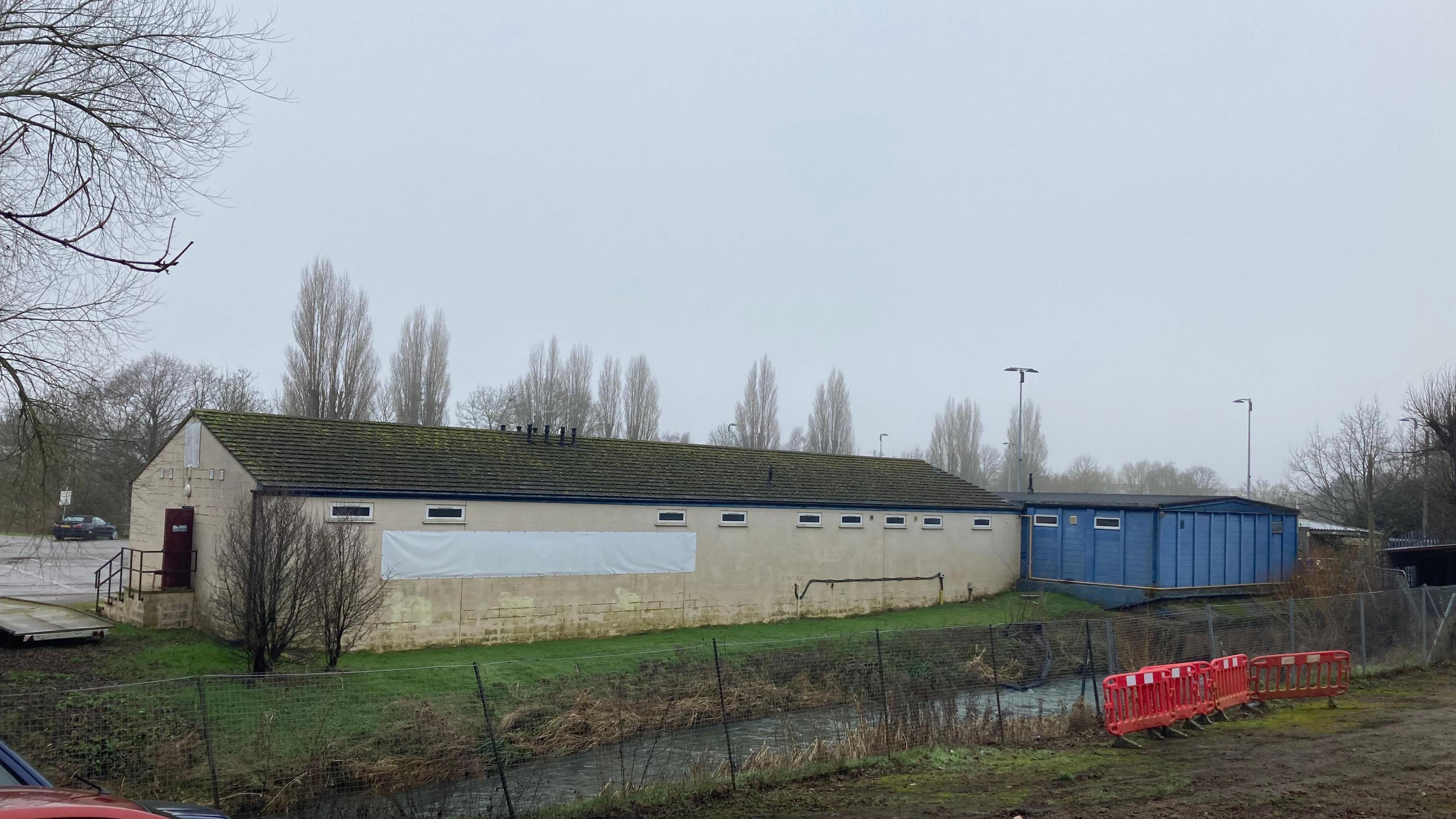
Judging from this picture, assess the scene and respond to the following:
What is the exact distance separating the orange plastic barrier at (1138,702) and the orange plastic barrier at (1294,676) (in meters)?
3.36

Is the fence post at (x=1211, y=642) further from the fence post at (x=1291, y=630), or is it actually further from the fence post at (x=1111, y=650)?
the fence post at (x=1111, y=650)

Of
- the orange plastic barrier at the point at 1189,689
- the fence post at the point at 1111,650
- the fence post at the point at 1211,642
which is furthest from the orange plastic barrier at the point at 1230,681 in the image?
the fence post at the point at 1111,650

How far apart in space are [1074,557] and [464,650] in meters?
20.1

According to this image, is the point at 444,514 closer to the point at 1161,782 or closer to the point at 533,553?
the point at 533,553

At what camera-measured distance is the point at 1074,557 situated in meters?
31.7

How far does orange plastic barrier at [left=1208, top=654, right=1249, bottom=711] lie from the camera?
1461 centimetres

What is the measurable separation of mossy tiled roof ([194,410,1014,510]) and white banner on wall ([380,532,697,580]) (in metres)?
0.89

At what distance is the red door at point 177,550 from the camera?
20297mm

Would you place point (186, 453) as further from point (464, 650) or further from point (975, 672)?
point (975, 672)

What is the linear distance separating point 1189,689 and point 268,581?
1429 centimetres

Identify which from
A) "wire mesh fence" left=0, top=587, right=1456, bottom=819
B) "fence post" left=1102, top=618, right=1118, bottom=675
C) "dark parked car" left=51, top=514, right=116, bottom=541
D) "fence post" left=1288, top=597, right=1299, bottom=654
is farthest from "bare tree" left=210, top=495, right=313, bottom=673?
"dark parked car" left=51, top=514, right=116, bottom=541

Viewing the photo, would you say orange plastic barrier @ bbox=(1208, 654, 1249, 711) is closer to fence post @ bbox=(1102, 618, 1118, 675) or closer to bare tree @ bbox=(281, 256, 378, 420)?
fence post @ bbox=(1102, 618, 1118, 675)

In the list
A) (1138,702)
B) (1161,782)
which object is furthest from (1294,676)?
(1161,782)

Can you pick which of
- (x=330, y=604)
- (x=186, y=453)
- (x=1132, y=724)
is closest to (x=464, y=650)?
(x=330, y=604)
